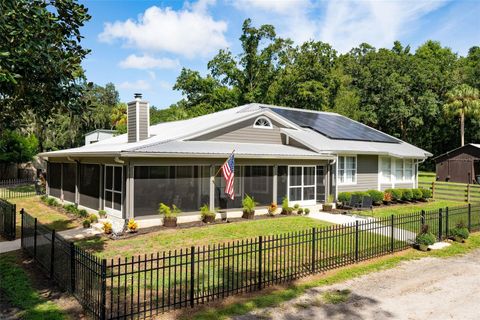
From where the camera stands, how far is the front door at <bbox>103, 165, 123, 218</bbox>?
1628 centimetres

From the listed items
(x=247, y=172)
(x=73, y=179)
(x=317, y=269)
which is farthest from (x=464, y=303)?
(x=73, y=179)

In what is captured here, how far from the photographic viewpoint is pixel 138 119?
18.8 metres

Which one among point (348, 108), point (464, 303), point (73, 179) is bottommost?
point (464, 303)

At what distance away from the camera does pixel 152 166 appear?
15648mm

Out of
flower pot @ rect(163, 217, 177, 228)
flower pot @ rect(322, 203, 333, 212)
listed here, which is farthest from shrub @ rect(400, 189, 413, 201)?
flower pot @ rect(163, 217, 177, 228)

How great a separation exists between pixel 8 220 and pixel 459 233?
1707cm

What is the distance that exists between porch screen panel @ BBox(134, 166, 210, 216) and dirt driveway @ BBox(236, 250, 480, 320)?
883 cm

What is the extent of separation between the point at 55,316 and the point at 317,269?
657 cm

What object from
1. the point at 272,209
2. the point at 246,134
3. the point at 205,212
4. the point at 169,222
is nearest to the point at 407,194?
the point at 272,209

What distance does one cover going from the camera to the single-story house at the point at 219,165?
15688 millimetres

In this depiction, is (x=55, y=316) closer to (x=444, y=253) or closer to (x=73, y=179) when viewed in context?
(x=444, y=253)

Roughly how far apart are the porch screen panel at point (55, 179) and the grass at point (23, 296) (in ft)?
46.1

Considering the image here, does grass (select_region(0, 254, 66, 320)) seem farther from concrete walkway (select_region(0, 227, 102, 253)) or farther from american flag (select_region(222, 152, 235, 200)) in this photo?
american flag (select_region(222, 152, 235, 200))

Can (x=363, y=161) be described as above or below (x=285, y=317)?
above
